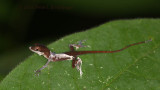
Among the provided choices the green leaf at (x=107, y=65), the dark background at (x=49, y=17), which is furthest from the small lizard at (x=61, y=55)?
the dark background at (x=49, y=17)

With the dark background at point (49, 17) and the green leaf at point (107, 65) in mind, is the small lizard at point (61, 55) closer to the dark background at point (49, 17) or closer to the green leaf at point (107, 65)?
the green leaf at point (107, 65)

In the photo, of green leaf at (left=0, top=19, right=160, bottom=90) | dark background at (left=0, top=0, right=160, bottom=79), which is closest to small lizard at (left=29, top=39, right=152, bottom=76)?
green leaf at (left=0, top=19, right=160, bottom=90)

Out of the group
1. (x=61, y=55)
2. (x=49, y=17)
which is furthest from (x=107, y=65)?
(x=49, y=17)

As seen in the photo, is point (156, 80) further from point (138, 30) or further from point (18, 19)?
point (18, 19)

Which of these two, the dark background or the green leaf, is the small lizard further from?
the dark background

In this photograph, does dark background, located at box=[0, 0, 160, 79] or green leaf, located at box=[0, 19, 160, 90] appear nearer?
green leaf, located at box=[0, 19, 160, 90]

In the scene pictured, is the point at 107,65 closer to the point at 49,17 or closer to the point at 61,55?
the point at 61,55

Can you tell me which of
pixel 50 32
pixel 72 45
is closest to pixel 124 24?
pixel 72 45
